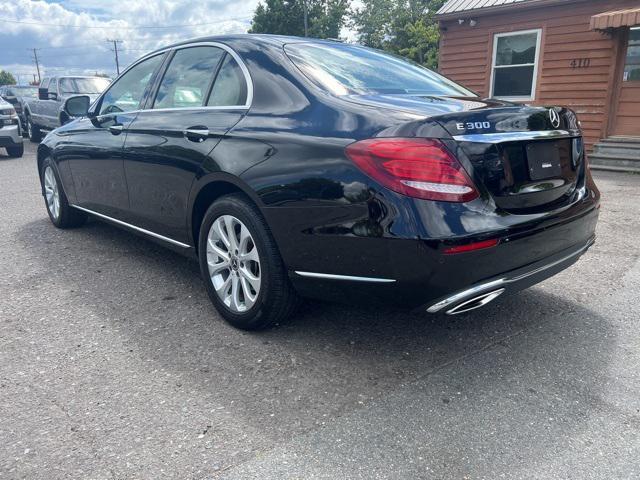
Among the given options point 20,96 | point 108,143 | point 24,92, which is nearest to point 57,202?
point 108,143

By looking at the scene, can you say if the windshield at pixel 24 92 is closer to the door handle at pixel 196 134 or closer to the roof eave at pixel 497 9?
the roof eave at pixel 497 9

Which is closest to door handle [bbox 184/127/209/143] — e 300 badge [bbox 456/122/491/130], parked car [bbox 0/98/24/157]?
e 300 badge [bbox 456/122/491/130]

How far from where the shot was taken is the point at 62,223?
5.32 meters

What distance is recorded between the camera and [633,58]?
10266 millimetres

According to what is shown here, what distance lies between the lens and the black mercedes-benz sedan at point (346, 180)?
2.28 m

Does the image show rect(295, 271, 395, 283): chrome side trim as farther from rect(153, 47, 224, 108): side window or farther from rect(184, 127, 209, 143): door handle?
rect(153, 47, 224, 108): side window

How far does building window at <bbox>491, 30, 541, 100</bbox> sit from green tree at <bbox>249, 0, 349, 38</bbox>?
28.3 m

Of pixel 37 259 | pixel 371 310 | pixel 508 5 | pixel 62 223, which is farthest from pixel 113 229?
pixel 508 5

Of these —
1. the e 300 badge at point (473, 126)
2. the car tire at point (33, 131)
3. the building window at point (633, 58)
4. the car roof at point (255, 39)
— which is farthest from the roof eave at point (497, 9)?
the car tire at point (33, 131)

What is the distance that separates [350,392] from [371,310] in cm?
94

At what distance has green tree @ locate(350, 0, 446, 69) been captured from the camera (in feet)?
92.2

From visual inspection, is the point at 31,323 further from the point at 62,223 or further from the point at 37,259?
the point at 62,223

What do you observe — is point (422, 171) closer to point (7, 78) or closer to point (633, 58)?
point (633, 58)

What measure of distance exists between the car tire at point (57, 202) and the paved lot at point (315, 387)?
4.70 ft
